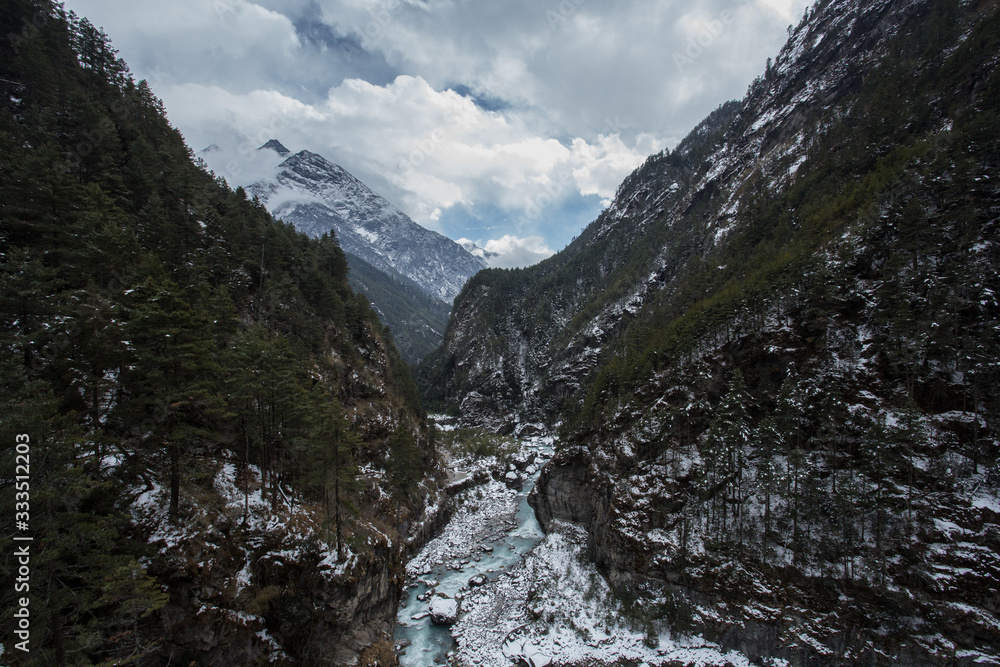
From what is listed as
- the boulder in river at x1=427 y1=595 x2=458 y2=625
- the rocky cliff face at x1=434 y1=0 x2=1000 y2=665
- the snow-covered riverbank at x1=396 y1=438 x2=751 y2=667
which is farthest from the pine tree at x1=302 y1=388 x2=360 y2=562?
the rocky cliff face at x1=434 y1=0 x2=1000 y2=665

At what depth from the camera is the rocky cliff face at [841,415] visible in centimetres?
2703

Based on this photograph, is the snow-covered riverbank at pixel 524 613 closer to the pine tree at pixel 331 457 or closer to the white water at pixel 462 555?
the white water at pixel 462 555

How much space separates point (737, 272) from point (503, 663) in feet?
223

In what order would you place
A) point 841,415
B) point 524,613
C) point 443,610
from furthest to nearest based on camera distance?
point 524,613 → point 443,610 → point 841,415

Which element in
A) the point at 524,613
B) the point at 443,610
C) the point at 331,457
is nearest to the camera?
the point at 331,457

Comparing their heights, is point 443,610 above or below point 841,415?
below

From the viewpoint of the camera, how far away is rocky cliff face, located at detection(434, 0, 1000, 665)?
88.7ft

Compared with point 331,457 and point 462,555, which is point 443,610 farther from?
point 331,457

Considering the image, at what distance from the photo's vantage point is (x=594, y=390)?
60344mm

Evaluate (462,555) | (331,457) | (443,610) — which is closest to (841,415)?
(443,610)

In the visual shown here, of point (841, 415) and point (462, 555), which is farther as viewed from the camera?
point (462, 555)

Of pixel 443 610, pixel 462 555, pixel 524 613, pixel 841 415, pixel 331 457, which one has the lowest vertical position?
pixel 462 555

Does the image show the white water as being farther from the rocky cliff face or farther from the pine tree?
the pine tree

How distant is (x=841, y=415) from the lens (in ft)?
114
